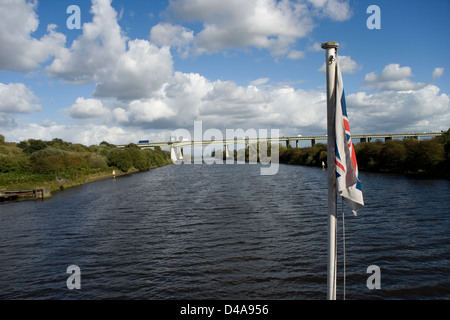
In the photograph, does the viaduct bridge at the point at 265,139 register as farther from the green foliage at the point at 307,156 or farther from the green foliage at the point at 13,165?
the green foliage at the point at 13,165

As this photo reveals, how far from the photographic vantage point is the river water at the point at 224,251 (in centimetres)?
1062

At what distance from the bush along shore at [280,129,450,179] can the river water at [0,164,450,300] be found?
952 inches

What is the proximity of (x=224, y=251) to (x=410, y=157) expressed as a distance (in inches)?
1816

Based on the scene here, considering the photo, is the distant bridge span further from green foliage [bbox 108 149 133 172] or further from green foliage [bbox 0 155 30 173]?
green foliage [bbox 0 155 30 173]

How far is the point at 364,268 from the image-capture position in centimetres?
1182

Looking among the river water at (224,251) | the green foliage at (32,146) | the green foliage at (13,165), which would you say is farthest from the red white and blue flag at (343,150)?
the green foliage at (32,146)

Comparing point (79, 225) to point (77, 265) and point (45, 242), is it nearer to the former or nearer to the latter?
point (45, 242)

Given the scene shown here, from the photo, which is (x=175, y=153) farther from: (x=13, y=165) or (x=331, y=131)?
(x=331, y=131)

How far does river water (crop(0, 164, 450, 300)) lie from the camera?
10617 mm

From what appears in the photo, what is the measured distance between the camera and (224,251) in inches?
559

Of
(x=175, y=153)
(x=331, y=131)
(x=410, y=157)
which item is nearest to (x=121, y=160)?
(x=410, y=157)

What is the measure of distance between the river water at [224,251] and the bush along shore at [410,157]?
2419cm

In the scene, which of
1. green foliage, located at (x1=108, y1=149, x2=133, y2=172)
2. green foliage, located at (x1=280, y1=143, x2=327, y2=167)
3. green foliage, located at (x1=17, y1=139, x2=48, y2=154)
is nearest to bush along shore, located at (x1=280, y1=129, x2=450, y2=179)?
green foliage, located at (x1=280, y1=143, x2=327, y2=167)
